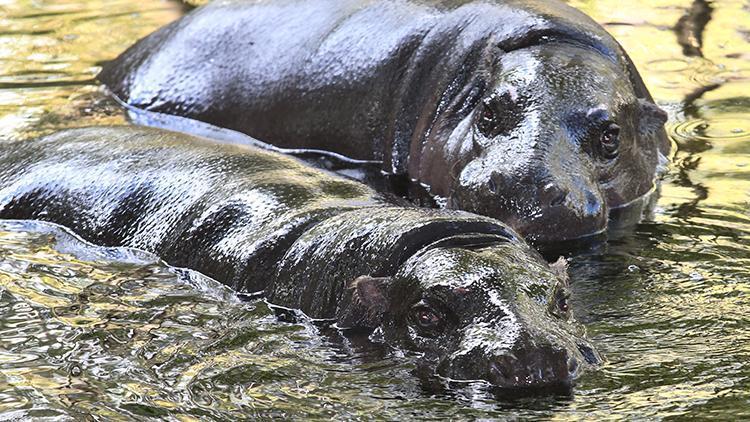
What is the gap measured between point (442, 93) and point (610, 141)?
52.4 inches

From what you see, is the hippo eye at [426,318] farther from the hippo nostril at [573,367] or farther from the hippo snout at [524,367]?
the hippo nostril at [573,367]

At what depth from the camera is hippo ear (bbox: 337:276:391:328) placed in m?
6.17

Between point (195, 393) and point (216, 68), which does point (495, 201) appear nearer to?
point (195, 393)

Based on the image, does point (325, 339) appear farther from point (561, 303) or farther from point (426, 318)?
point (561, 303)

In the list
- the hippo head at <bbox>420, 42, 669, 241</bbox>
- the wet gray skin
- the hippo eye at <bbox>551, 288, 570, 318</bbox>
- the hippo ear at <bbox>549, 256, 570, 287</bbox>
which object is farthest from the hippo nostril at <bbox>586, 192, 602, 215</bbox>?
Answer: the hippo eye at <bbox>551, 288, 570, 318</bbox>

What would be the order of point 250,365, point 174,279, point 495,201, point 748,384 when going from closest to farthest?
point 748,384
point 250,365
point 174,279
point 495,201

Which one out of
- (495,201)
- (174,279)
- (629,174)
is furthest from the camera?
(629,174)

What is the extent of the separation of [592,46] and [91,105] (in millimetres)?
4312

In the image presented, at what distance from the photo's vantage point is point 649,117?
9156 millimetres

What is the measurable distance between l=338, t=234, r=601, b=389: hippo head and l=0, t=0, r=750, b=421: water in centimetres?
9

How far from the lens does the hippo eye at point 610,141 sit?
863 centimetres

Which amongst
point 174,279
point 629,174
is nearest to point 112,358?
point 174,279

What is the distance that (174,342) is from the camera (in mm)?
6559

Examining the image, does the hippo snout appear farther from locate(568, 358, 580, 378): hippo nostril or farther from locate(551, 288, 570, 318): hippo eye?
locate(551, 288, 570, 318): hippo eye
